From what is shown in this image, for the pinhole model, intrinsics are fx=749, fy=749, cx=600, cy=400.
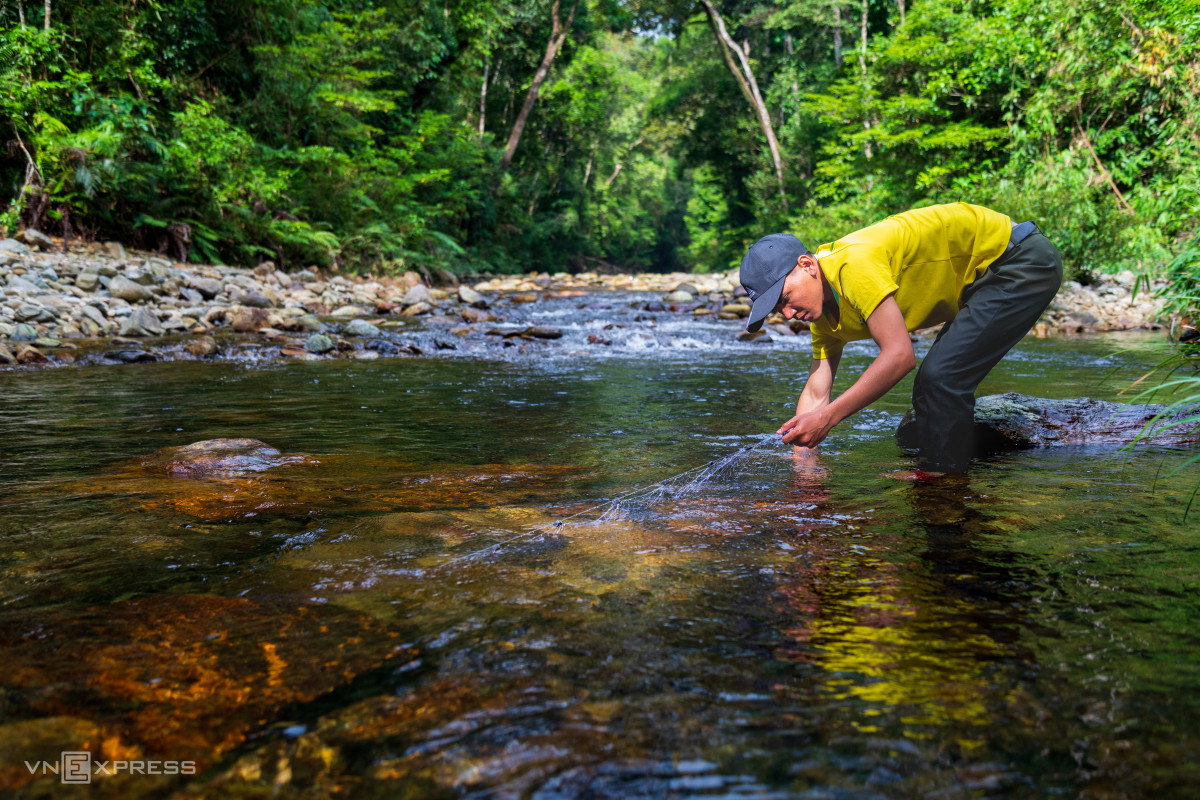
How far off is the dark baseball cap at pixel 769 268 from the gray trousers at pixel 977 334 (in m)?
1.11

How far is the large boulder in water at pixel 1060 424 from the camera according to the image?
13.9 feet

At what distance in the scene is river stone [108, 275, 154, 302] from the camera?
1068 cm

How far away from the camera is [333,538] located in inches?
106

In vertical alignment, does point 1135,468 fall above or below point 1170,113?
below

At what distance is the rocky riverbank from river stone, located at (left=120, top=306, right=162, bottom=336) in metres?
0.02

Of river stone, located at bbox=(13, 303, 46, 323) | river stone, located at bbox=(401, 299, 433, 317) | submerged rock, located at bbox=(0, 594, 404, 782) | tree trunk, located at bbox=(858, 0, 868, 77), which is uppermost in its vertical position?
tree trunk, located at bbox=(858, 0, 868, 77)

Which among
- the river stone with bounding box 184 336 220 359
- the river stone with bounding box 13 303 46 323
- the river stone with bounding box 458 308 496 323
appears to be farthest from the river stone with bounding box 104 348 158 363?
the river stone with bounding box 458 308 496 323

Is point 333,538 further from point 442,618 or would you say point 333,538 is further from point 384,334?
point 384,334

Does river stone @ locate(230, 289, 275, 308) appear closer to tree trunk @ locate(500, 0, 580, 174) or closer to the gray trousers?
the gray trousers

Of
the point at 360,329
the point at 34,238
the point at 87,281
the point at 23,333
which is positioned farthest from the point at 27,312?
the point at 360,329

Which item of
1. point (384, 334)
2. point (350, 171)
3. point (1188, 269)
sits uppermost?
point (350, 171)

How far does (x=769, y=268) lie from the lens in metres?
3.10

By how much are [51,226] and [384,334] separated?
6.12 meters

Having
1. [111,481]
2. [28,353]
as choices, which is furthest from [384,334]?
[111,481]
